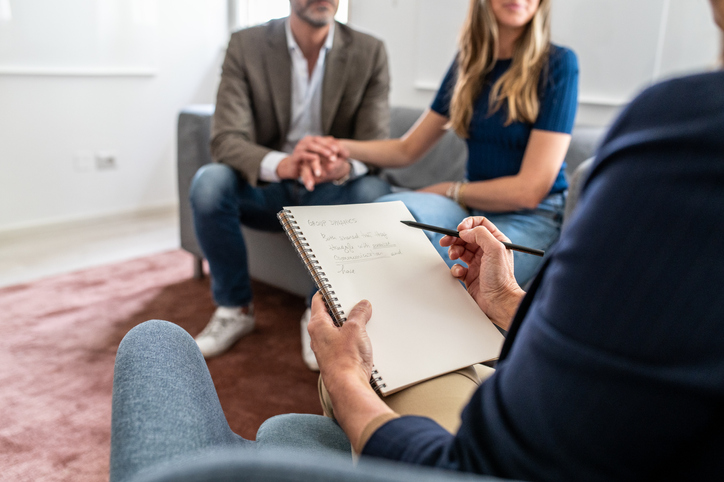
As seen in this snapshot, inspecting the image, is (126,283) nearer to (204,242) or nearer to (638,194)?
(204,242)

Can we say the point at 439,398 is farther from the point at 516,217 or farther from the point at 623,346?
the point at 516,217

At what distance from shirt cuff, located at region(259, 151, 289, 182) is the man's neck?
45 cm

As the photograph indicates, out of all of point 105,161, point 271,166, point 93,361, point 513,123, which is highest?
point 513,123

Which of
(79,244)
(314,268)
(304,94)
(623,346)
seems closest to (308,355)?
(304,94)

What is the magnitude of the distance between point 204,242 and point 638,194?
4.90ft

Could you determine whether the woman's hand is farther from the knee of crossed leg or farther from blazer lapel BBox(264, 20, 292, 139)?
blazer lapel BBox(264, 20, 292, 139)

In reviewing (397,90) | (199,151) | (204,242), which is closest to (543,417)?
(204,242)

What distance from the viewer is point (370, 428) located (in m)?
0.47

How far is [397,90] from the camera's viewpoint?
291 centimetres

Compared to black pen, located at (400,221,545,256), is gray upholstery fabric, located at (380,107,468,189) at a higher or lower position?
lower

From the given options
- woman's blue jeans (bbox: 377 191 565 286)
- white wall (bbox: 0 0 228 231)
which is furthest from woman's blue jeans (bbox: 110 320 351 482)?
white wall (bbox: 0 0 228 231)

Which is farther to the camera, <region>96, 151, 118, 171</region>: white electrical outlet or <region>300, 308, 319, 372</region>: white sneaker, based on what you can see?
<region>96, 151, 118, 171</region>: white electrical outlet

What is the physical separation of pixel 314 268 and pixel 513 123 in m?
0.91

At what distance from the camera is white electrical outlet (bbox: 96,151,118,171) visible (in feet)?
9.52
